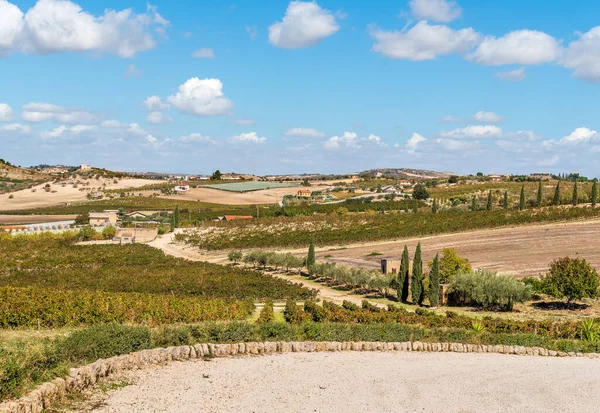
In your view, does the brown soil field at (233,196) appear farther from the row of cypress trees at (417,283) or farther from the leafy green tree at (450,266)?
the row of cypress trees at (417,283)

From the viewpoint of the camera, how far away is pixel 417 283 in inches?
2031

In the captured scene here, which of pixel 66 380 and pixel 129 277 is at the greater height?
pixel 66 380

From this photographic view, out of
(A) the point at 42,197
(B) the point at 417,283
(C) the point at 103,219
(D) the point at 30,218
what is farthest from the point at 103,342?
(A) the point at 42,197

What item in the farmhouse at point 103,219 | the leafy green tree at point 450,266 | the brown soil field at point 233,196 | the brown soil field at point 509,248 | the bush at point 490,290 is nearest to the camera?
the bush at point 490,290

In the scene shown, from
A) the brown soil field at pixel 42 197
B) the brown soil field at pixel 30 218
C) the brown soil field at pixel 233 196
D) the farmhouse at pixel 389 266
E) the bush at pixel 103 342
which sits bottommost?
the brown soil field at pixel 30 218

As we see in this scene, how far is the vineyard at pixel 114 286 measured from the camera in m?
35.4

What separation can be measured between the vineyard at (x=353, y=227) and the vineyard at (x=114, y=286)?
1656 centimetres

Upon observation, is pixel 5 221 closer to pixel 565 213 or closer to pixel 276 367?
pixel 565 213

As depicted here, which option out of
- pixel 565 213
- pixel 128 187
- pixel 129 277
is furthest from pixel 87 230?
pixel 128 187

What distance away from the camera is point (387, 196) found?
158625 millimetres

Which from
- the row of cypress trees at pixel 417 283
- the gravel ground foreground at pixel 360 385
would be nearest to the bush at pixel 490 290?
the row of cypress trees at pixel 417 283

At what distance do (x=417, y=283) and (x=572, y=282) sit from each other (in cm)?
1190

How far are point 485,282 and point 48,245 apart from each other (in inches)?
2578

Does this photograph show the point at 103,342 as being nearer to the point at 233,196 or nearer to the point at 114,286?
the point at 114,286
